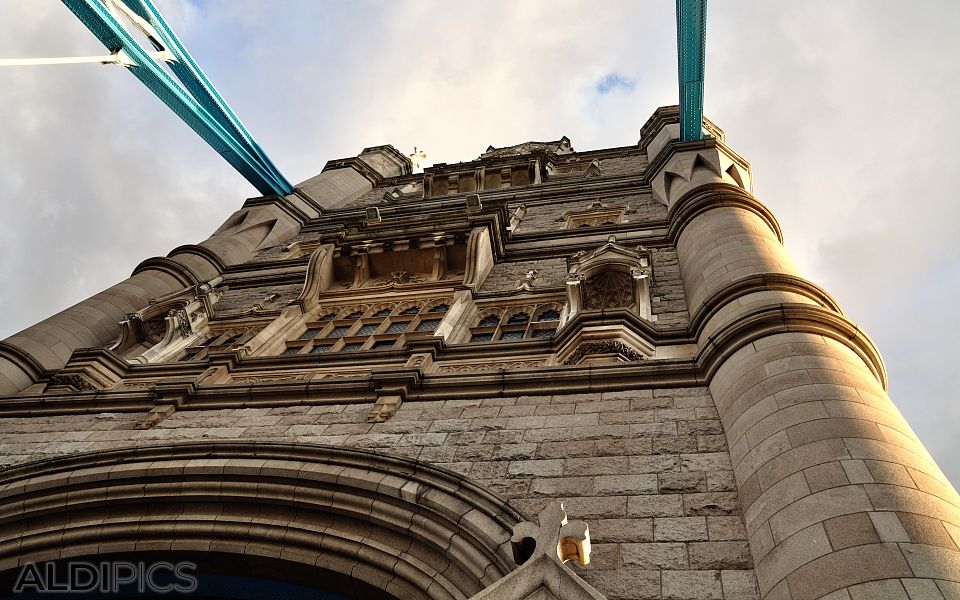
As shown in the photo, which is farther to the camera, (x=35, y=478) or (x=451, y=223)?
(x=451, y=223)

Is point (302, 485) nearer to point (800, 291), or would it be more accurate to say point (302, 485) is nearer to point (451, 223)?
point (800, 291)

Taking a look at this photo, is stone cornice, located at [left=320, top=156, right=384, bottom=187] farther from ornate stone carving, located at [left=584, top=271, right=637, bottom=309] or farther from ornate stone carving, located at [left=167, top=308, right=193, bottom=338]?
ornate stone carving, located at [left=584, top=271, right=637, bottom=309]

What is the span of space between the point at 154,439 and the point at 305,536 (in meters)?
3.05

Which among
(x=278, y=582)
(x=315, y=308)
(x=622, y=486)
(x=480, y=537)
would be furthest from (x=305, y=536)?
(x=315, y=308)

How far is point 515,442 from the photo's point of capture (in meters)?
6.77

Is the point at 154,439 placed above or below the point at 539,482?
above

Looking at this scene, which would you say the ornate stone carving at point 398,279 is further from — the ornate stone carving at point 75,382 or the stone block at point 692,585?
the stone block at point 692,585

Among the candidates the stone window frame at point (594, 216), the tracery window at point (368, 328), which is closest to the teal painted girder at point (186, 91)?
the tracery window at point (368, 328)

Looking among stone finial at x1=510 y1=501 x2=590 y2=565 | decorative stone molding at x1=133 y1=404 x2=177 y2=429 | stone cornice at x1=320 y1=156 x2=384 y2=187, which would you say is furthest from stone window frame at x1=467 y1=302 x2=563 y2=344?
stone cornice at x1=320 y1=156 x2=384 y2=187

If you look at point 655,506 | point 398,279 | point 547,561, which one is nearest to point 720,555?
point 655,506

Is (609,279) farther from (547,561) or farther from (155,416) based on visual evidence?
(547,561)

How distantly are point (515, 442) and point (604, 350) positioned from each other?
2.43 meters

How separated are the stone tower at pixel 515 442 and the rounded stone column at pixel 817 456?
2 centimetres

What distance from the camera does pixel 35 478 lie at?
300 inches
